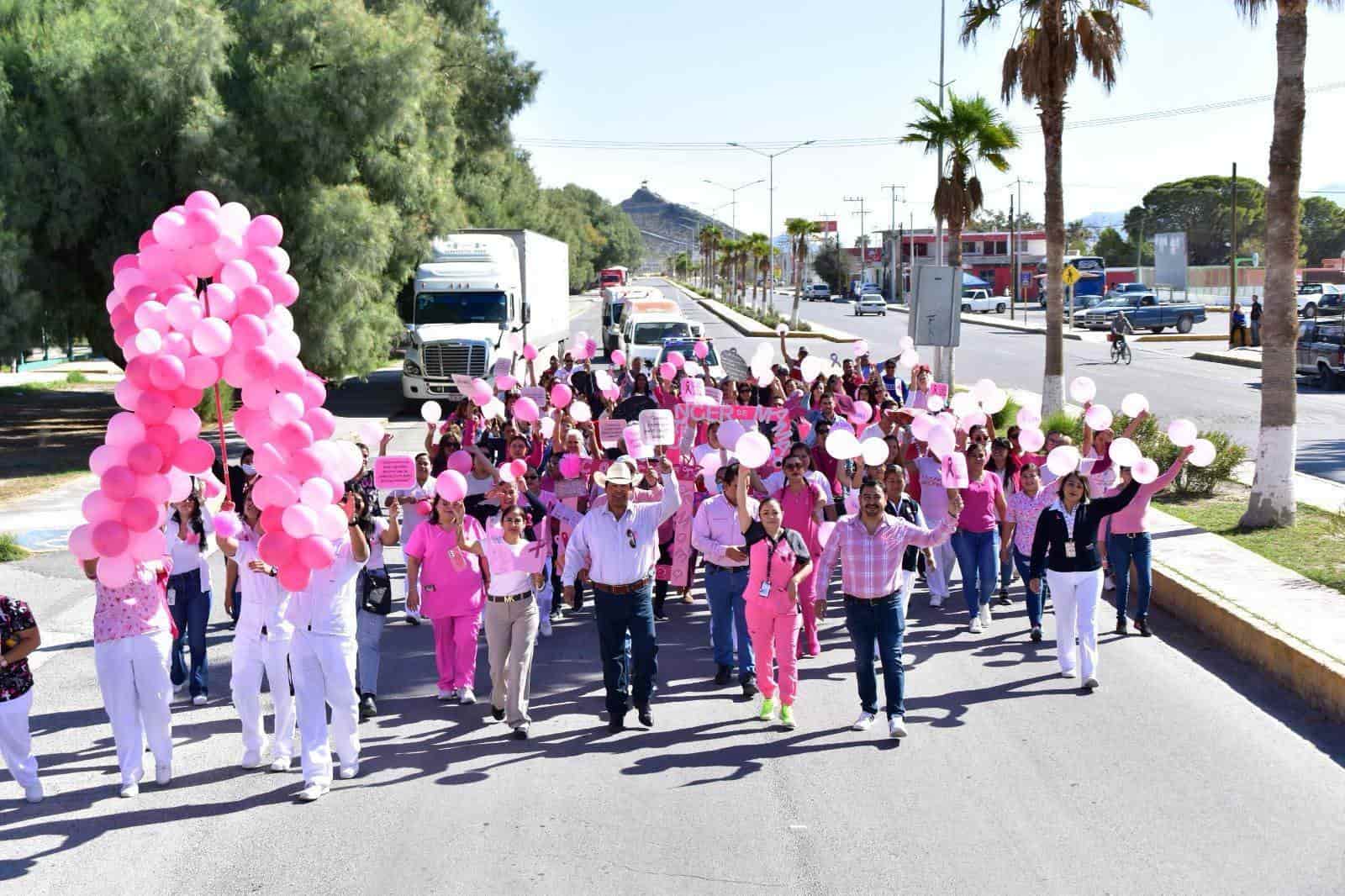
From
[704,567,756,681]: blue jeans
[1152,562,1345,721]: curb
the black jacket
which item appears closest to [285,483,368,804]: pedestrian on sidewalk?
[704,567,756,681]: blue jeans

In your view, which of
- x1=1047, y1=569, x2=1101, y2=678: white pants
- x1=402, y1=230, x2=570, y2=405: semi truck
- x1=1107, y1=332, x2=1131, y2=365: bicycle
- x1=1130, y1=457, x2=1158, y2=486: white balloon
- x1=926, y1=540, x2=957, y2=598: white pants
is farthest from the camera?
x1=1107, y1=332, x2=1131, y2=365: bicycle

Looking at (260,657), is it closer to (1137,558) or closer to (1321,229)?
(1137,558)

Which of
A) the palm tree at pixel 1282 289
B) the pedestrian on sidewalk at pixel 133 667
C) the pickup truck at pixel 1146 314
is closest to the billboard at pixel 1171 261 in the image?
the pickup truck at pixel 1146 314

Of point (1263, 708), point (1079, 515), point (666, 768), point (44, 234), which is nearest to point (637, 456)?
point (666, 768)

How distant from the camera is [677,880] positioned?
605 cm

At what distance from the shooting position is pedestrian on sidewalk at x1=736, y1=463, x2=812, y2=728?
825 cm

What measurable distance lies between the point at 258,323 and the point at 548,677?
371 centimetres

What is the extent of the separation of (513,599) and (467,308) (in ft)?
72.0

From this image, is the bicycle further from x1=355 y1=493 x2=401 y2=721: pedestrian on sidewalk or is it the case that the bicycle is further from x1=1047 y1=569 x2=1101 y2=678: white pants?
x1=355 y1=493 x2=401 y2=721: pedestrian on sidewalk

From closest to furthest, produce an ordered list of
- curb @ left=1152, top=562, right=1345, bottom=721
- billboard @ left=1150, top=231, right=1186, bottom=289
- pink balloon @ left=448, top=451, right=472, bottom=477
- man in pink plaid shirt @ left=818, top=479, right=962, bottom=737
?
man in pink plaid shirt @ left=818, top=479, right=962, bottom=737
curb @ left=1152, top=562, right=1345, bottom=721
pink balloon @ left=448, top=451, right=472, bottom=477
billboard @ left=1150, top=231, right=1186, bottom=289

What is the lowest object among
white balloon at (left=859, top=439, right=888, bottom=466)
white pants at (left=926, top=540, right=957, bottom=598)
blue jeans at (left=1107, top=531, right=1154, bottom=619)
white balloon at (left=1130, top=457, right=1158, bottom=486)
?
white pants at (left=926, top=540, right=957, bottom=598)

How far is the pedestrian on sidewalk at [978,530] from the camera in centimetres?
1046

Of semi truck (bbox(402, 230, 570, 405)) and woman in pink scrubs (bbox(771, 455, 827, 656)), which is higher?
semi truck (bbox(402, 230, 570, 405))

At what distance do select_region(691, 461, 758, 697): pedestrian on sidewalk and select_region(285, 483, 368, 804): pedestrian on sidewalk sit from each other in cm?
238
